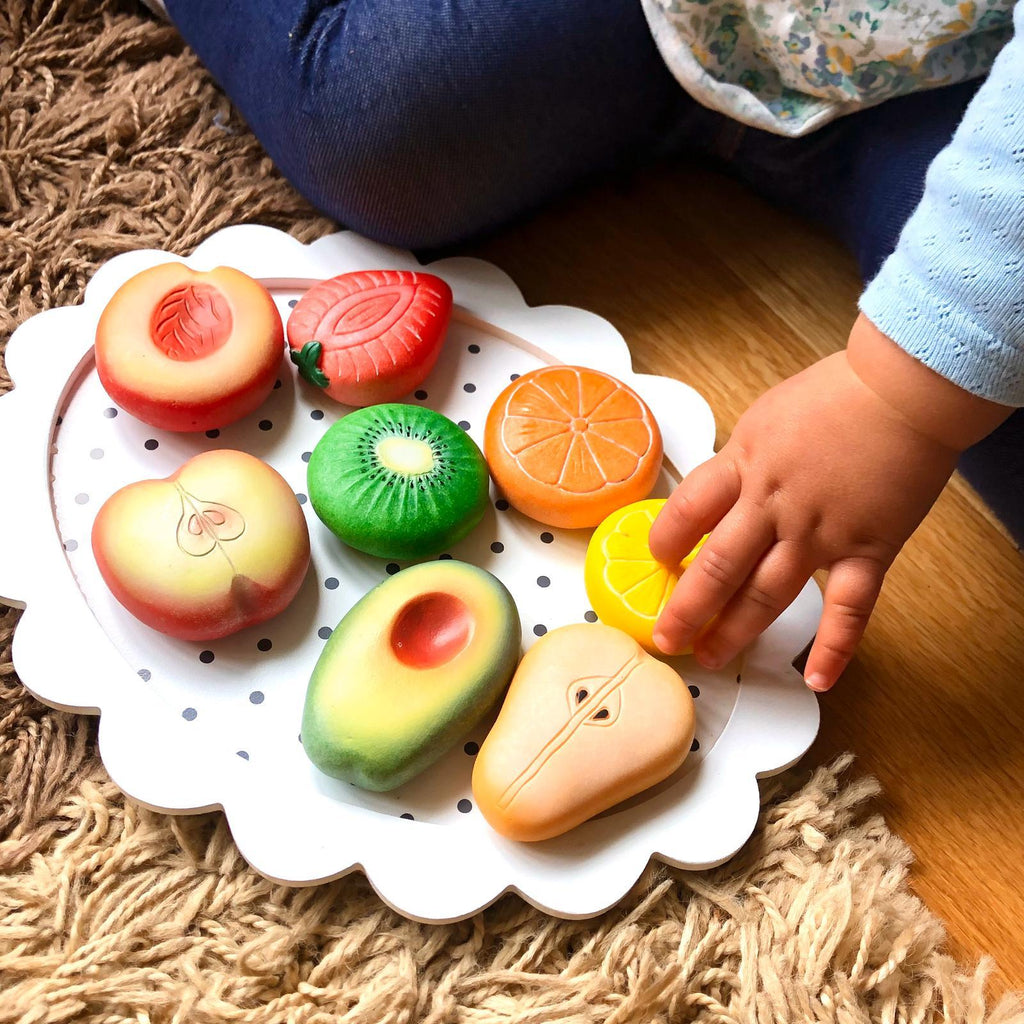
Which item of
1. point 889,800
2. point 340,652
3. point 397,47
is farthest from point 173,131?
point 889,800

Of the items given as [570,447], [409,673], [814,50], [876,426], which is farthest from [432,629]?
[814,50]

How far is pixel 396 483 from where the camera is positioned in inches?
22.1

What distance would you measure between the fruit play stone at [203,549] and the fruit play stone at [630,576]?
16 centimetres

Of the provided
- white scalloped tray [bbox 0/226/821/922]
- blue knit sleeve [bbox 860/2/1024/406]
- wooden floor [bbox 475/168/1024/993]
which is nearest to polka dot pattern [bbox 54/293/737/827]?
white scalloped tray [bbox 0/226/821/922]

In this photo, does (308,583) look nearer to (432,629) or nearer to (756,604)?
(432,629)

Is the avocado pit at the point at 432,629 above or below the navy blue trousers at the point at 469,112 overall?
below

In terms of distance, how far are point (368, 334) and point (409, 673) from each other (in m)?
0.22

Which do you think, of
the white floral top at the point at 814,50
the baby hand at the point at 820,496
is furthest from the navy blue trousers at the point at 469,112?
the baby hand at the point at 820,496

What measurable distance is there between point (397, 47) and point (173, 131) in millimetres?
196

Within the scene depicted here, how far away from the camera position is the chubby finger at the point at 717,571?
1.71 ft

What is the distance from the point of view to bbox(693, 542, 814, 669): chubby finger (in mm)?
528

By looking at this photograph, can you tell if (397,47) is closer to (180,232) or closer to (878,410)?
(180,232)

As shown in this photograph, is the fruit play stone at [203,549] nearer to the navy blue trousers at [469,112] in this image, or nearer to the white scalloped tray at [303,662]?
the white scalloped tray at [303,662]

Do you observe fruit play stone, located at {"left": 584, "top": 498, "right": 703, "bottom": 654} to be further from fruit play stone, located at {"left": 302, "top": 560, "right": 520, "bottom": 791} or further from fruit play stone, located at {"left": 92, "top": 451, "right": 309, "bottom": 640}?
fruit play stone, located at {"left": 92, "top": 451, "right": 309, "bottom": 640}
